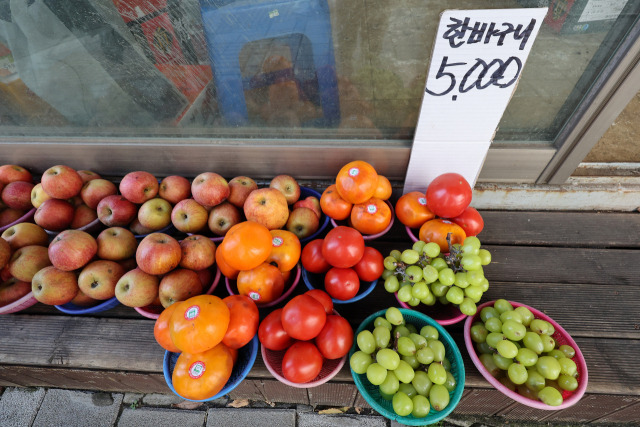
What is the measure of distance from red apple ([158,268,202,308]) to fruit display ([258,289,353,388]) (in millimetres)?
283

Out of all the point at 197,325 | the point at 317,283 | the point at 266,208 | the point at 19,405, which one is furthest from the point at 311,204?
the point at 19,405

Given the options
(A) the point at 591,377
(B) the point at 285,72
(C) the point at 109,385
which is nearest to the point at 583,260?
(A) the point at 591,377

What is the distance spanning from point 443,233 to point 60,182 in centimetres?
145

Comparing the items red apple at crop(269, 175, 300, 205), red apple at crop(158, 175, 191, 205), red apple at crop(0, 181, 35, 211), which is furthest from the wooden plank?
red apple at crop(0, 181, 35, 211)

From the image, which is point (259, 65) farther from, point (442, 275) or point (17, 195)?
point (17, 195)

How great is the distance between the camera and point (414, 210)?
119cm

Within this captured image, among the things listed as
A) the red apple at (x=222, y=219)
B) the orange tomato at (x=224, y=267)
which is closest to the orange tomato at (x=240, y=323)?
the orange tomato at (x=224, y=267)

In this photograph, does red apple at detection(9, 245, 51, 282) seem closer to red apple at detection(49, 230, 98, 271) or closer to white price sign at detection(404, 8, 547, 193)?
red apple at detection(49, 230, 98, 271)

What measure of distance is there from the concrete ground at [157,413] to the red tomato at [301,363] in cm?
66

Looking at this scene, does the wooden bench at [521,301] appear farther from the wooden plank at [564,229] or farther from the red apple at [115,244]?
the red apple at [115,244]

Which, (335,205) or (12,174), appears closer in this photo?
(335,205)

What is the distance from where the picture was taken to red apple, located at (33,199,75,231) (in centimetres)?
126

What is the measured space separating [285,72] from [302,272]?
728 mm

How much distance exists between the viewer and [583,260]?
1260 mm
